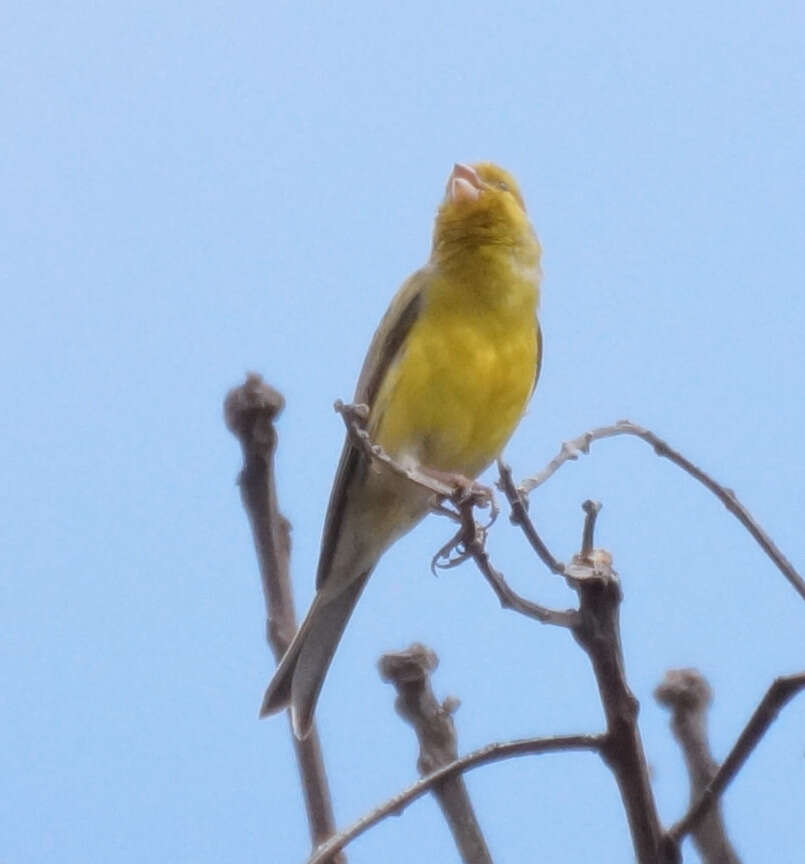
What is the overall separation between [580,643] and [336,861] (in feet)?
1.66

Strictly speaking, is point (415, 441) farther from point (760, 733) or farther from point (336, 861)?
point (760, 733)

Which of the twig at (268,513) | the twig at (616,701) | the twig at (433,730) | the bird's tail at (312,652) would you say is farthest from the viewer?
the bird's tail at (312,652)

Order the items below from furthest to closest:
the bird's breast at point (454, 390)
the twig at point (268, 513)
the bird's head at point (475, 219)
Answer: the bird's head at point (475, 219) → the bird's breast at point (454, 390) → the twig at point (268, 513)

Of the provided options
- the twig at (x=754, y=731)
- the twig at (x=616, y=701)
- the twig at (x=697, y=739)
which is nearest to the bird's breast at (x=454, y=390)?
the twig at (x=697, y=739)

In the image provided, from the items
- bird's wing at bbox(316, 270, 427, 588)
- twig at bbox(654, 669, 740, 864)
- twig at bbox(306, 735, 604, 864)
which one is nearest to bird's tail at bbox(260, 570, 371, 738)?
bird's wing at bbox(316, 270, 427, 588)

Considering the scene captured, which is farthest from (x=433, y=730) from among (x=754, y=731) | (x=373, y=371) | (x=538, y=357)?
(x=538, y=357)

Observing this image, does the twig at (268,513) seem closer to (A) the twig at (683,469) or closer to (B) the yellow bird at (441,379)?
(A) the twig at (683,469)

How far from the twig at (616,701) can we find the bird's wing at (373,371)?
3.11 m

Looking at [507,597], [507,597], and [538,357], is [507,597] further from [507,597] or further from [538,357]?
[538,357]

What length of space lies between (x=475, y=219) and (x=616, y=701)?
3650 mm

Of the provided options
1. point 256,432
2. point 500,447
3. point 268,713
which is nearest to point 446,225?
point 500,447

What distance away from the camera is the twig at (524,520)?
67.1 inches

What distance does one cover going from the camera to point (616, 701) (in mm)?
1444

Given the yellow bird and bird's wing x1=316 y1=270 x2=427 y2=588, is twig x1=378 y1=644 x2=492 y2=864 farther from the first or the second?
bird's wing x1=316 y1=270 x2=427 y2=588
